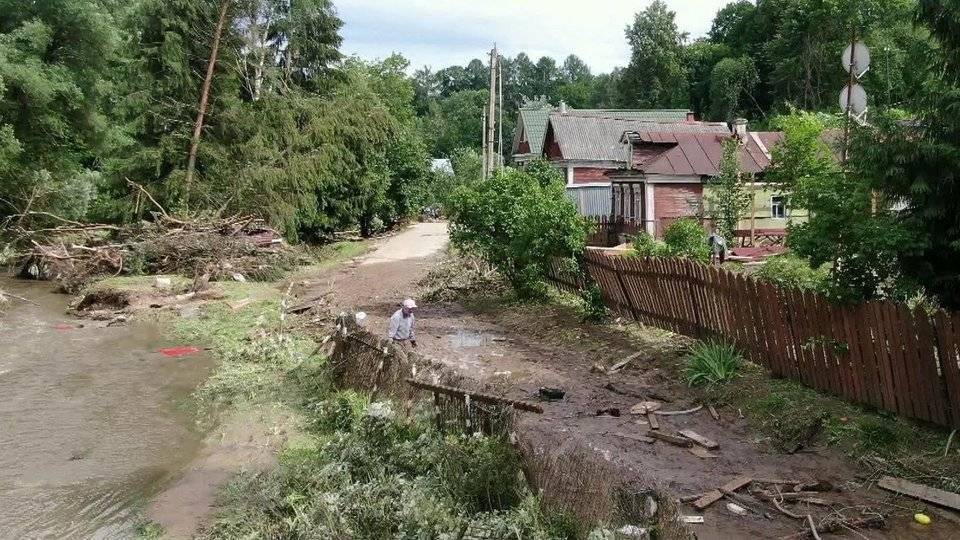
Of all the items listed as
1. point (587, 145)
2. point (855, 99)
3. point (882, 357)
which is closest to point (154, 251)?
point (855, 99)

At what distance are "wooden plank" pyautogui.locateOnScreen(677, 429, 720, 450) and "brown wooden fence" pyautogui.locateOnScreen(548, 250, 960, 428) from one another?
1.85 metres

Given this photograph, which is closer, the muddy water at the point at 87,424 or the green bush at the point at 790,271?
the muddy water at the point at 87,424

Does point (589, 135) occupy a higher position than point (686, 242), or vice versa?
point (589, 135)

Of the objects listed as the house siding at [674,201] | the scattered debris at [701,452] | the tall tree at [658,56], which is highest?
the tall tree at [658,56]

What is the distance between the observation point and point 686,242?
53.8 ft

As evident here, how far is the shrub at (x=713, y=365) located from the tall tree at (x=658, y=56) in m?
60.5

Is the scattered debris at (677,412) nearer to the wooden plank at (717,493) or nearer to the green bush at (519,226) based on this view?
the wooden plank at (717,493)

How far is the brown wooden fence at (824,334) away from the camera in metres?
7.40

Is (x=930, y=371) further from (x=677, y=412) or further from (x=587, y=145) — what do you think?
(x=587, y=145)

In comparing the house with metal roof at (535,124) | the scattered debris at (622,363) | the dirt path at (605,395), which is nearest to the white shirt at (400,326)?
the dirt path at (605,395)

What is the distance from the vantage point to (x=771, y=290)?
9.44 meters

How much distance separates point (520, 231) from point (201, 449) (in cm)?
821

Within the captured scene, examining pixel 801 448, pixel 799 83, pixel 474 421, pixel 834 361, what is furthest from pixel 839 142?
pixel 799 83

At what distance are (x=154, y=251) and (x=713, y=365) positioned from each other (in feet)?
59.9
